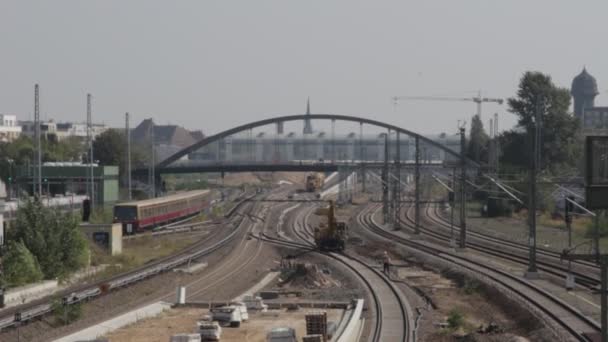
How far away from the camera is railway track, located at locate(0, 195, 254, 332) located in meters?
32.8

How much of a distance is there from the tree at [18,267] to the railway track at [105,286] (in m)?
1.81

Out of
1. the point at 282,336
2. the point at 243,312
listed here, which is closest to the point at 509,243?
the point at 243,312

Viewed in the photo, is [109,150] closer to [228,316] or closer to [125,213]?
[125,213]

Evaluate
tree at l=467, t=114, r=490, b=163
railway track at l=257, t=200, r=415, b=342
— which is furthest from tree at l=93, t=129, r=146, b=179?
railway track at l=257, t=200, r=415, b=342

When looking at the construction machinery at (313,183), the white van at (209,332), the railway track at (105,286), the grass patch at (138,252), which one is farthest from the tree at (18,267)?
the construction machinery at (313,183)

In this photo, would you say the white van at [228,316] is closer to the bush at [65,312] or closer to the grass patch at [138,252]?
the bush at [65,312]

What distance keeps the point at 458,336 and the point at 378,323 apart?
3.72 m

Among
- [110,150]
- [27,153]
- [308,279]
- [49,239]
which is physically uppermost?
[110,150]

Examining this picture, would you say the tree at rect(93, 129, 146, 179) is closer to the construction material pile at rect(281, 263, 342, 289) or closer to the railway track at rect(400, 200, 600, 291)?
the railway track at rect(400, 200, 600, 291)

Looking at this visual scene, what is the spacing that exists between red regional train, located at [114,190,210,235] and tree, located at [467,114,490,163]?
38804 mm

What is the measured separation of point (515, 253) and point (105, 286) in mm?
22956

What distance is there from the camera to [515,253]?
54781mm

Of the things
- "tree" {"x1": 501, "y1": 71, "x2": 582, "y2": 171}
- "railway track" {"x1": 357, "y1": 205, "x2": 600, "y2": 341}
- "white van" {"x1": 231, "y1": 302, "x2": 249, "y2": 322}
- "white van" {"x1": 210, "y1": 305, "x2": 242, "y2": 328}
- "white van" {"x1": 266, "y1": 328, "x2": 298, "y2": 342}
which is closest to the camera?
"white van" {"x1": 266, "y1": 328, "x2": 298, "y2": 342}

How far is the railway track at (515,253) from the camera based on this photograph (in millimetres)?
39406
